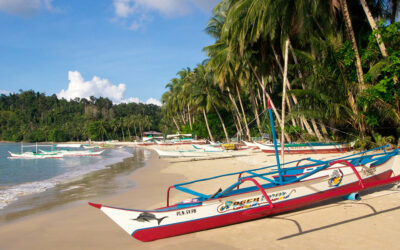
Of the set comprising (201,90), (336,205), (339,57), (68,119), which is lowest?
(336,205)

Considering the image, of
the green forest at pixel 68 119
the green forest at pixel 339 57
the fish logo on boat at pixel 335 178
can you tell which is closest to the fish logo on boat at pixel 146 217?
the fish logo on boat at pixel 335 178

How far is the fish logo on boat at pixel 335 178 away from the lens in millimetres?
6773

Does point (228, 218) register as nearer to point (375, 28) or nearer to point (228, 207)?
point (228, 207)

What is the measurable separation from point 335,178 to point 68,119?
137m

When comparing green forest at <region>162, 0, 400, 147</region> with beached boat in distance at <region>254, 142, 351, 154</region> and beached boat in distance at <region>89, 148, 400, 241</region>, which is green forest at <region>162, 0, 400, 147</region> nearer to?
beached boat in distance at <region>254, 142, 351, 154</region>

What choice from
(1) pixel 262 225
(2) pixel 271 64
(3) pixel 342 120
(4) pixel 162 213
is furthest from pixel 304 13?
(4) pixel 162 213

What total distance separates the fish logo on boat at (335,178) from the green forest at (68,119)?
307 ft

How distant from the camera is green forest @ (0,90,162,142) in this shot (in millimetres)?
103812

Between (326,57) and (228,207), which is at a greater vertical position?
(326,57)

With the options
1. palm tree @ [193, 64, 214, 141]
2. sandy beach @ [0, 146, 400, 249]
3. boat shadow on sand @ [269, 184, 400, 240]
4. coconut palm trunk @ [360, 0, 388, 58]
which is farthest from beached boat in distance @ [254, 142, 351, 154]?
palm tree @ [193, 64, 214, 141]

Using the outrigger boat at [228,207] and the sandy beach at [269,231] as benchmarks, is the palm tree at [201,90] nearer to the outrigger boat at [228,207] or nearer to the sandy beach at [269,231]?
the sandy beach at [269,231]

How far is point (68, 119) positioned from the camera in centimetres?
12812

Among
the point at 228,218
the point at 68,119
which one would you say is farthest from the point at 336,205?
the point at 68,119

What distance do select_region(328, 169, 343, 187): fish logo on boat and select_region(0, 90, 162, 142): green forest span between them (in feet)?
307
